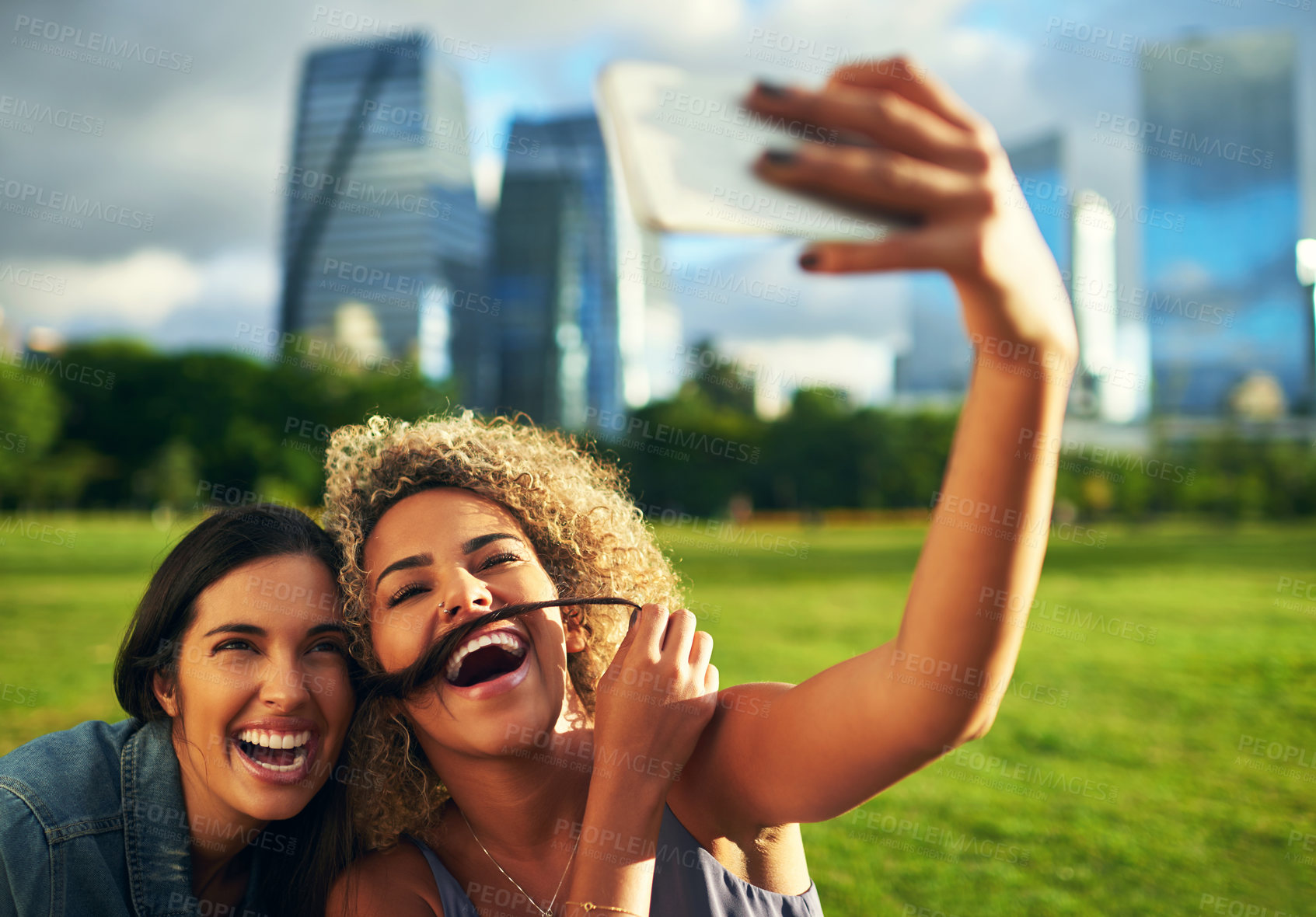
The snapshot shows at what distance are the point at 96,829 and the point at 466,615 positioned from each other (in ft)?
3.48

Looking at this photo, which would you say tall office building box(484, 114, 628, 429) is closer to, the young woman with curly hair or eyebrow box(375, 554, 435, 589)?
the young woman with curly hair

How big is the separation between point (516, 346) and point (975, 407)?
90.5 metres

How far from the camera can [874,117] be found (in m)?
0.95

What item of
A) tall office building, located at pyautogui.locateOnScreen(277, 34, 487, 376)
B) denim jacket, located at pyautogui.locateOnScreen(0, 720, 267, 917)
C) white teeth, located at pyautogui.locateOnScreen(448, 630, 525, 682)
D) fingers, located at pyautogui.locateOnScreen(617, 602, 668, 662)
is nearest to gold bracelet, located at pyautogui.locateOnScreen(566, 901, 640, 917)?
fingers, located at pyautogui.locateOnScreen(617, 602, 668, 662)

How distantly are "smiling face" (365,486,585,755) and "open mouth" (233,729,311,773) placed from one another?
0.98ft

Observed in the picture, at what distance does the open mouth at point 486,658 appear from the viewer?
79.2 inches

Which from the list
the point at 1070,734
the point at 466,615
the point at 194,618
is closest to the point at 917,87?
the point at 466,615

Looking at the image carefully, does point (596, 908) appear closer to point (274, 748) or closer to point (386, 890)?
point (386, 890)

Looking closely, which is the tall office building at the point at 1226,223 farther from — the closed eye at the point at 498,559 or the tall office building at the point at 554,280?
the closed eye at the point at 498,559

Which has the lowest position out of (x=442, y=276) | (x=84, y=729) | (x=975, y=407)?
(x=84, y=729)

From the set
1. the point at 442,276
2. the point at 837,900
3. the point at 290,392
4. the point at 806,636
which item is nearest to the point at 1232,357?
the point at 442,276

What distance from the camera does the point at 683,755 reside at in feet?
6.02

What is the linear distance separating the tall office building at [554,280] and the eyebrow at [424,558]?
8337cm

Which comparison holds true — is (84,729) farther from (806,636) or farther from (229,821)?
(806,636)
